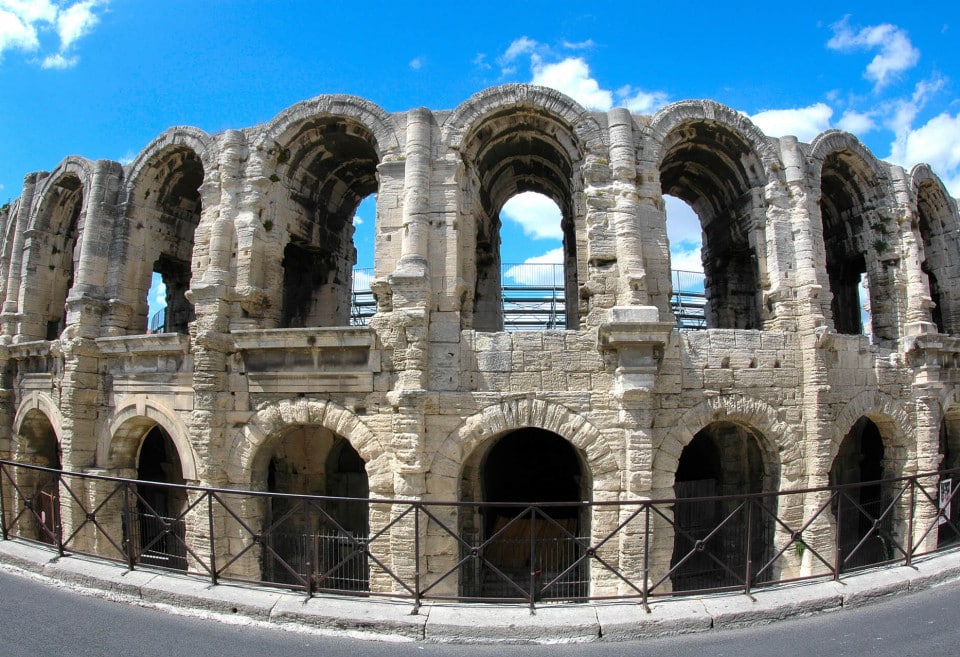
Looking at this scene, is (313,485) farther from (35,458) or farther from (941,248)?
(941,248)

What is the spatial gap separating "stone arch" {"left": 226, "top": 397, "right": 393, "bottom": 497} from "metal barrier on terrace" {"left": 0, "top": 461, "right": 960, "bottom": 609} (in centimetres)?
42

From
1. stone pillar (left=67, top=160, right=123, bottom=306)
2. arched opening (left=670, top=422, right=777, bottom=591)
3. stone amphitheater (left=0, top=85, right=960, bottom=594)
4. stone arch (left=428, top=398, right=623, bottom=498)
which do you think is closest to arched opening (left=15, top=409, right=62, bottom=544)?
stone amphitheater (left=0, top=85, right=960, bottom=594)

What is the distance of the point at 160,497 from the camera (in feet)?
43.1

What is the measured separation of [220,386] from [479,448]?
434 cm

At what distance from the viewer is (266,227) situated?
10.4 meters

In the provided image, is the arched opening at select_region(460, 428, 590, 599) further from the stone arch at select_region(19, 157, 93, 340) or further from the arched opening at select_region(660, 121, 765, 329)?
the stone arch at select_region(19, 157, 93, 340)

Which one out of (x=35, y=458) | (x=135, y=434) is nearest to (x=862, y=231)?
(x=135, y=434)

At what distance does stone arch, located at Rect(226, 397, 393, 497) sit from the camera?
8.85 m

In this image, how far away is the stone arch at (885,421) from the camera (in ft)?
32.2

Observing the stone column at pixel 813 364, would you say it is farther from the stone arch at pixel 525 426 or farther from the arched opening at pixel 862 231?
the stone arch at pixel 525 426

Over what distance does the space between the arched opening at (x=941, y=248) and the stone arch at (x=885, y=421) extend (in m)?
3.82

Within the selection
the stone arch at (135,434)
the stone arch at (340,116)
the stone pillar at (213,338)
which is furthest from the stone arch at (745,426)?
the stone arch at (135,434)

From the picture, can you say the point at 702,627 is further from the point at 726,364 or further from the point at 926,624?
the point at 726,364

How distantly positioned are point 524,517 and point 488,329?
4.28 m
